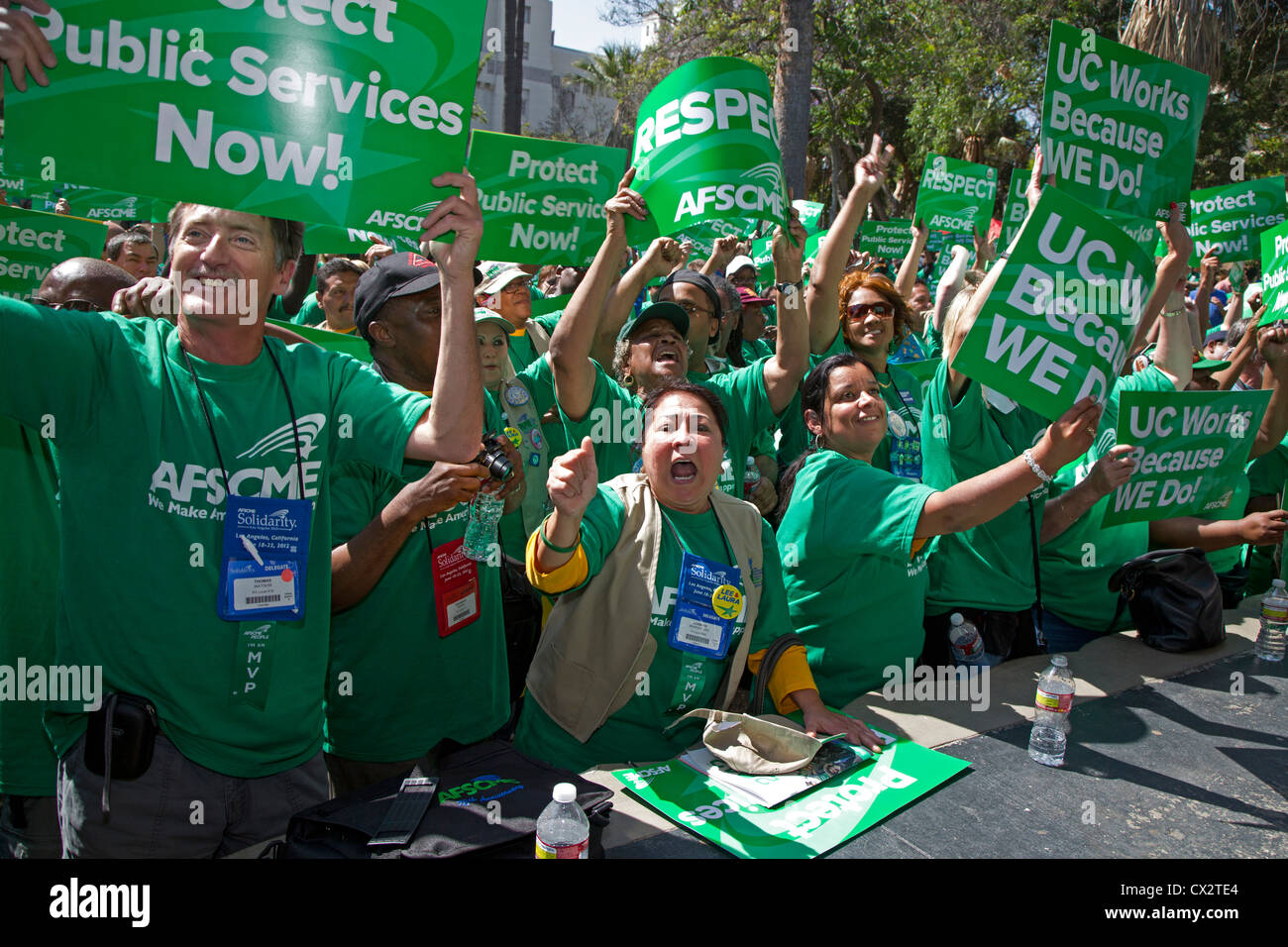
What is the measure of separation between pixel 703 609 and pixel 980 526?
1.53 m

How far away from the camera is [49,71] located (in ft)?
6.41

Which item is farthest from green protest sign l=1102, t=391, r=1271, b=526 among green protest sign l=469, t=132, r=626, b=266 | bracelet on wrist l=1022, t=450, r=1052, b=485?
green protest sign l=469, t=132, r=626, b=266

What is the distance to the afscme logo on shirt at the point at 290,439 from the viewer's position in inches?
80.8

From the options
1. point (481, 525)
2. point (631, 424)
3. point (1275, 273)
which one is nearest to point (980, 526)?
point (631, 424)

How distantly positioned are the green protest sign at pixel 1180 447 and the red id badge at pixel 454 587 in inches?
102

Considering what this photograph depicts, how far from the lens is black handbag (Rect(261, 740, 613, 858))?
1688 millimetres

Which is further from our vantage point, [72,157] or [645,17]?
[645,17]

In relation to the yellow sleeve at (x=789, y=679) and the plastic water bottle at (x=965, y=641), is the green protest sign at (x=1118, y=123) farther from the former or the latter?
the yellow sleeve at (x=789, y=679)

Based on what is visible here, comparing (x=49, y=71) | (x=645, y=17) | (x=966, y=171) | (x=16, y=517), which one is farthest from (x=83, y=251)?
(x=645, y=17)

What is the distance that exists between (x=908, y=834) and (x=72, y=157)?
7.75 ft

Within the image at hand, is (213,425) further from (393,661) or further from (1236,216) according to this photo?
(1236,216)

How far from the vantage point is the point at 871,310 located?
453cm

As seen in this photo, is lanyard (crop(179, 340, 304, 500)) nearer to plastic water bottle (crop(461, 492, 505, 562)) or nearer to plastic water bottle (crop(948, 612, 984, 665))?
plastic water bottle (crop(461, 492, 505, 562))
